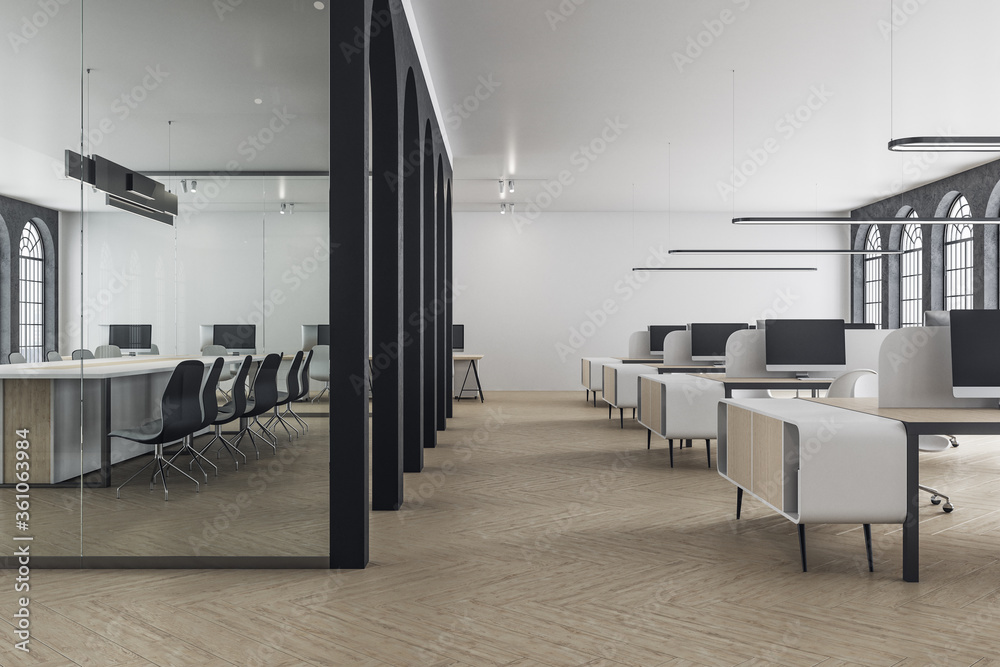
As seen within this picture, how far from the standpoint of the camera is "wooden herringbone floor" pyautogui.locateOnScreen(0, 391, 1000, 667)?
2527 mm

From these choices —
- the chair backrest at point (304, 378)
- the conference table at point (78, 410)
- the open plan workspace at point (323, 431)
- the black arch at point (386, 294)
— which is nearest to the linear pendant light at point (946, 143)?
the open plan workspace at point (323, 431)

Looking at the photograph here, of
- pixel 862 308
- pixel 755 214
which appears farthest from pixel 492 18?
pixel 862 308

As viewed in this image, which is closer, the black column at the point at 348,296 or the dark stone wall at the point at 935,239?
the black column at the point at 348,296

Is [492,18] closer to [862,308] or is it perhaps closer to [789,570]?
[789,570]

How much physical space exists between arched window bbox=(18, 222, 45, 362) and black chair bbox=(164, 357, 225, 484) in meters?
0.69

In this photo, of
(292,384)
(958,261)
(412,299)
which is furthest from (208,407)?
(958,261)

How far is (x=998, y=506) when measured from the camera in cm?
475

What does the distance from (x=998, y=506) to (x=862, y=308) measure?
10.1 metres

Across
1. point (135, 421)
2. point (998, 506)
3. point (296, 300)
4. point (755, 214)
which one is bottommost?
point (998, 506)

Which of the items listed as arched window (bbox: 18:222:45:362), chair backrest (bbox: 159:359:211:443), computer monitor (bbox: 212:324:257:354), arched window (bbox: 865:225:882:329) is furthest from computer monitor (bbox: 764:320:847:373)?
arched window (bbox: 865:225:882:329)
